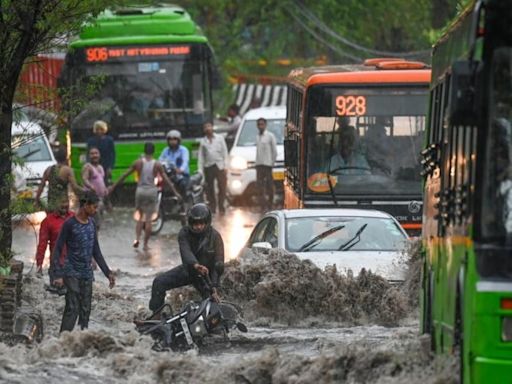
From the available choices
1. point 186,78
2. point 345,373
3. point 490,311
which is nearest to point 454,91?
point 490,311

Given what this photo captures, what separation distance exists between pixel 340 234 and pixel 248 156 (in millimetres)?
16905

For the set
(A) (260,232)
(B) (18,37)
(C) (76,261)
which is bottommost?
(A) (260,232)

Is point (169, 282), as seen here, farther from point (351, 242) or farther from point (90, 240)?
point (351, 242)

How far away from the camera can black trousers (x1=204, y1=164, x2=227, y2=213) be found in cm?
3325

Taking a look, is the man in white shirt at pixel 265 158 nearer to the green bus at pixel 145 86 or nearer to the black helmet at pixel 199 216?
the green bus at pixel 145 86

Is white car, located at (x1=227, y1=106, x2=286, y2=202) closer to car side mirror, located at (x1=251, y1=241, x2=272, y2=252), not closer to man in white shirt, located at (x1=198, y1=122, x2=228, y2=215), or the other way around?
man in white shirt, located at (x1=198, y1=122, x2=228, y2=215)

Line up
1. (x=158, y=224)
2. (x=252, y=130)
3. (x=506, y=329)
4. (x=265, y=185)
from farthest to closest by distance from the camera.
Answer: (x=252, y=130) → (x=265, y=185) → (x=158, y=224) → (x=506, y=329)

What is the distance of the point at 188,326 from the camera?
15.4 metres

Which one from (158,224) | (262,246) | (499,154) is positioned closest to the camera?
(499,154)

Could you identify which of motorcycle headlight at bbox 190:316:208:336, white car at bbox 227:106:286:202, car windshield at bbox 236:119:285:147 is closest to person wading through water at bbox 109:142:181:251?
white car at bbox 227:106:286:202

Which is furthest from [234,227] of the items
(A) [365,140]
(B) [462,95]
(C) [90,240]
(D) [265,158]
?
(B) [462,95]

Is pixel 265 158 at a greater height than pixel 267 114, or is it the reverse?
pixel 267 114

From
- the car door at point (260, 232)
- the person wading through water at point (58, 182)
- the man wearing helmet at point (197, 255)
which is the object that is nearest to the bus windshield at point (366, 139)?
the person wading through water at point (58, 182)

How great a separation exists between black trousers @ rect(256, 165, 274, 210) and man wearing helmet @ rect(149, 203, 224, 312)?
17.0 meters
